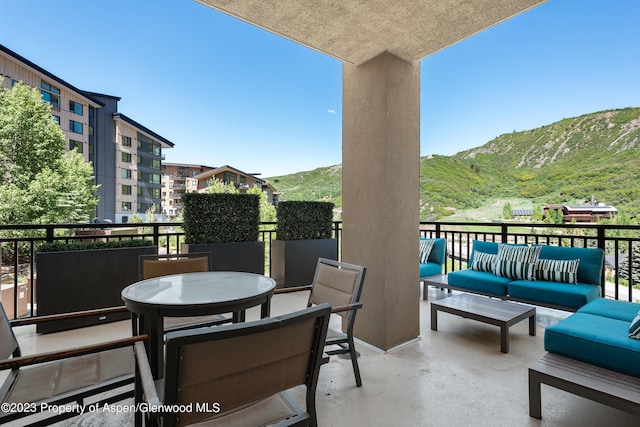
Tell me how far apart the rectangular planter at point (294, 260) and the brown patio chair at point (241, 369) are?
3463mm

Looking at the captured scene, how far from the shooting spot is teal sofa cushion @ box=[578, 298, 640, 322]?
7.09 feet

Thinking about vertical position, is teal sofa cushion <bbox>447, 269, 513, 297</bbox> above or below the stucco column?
below

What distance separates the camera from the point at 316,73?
75.1ft

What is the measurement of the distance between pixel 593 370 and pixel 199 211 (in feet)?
13.0

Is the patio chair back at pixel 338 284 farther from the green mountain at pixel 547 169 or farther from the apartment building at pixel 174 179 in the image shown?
the apartment building at pixel 174 179

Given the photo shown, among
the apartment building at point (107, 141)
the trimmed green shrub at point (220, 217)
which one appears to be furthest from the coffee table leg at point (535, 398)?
the apartment building at point (107, 141)

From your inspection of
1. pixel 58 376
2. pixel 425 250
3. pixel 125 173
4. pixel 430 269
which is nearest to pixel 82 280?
pixel 58 376

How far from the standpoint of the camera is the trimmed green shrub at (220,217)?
4.05 meters

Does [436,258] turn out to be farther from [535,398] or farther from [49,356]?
[49,356]

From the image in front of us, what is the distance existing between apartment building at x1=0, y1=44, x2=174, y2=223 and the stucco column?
78.9 ft

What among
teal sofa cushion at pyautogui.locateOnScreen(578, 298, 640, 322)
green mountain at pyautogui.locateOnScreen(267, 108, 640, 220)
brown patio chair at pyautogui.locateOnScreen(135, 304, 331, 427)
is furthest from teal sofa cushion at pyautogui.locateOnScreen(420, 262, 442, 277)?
green mountain at pyautogui.locateOnScreen(267, 108, 640, 220)

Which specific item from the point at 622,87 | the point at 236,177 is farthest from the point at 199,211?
the point at 236,177

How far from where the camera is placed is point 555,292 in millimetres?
3047

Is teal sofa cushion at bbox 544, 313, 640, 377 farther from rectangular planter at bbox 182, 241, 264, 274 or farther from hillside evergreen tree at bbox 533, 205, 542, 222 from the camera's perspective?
hillside evergreen tree at bbox 533, 205, 542, 222
